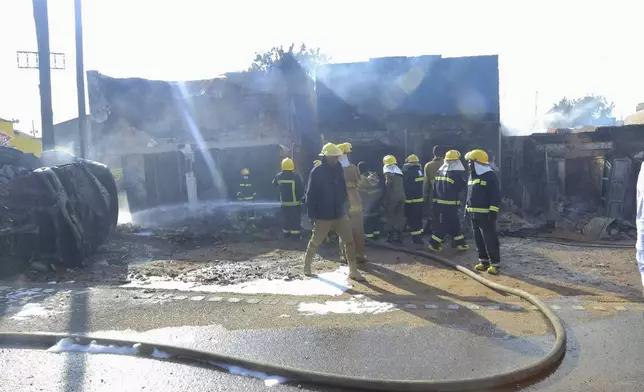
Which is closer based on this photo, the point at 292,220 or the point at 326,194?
the point at 326,194

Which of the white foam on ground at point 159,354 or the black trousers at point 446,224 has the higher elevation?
the black trousers at point 446,224

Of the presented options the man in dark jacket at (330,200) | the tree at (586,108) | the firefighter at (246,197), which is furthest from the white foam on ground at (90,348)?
the tree at (586,108)

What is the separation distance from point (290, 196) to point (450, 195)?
315 cm

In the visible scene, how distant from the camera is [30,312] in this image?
548 cm

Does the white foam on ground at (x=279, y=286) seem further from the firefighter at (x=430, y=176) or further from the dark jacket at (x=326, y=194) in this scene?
the firefighter at (x=430, y=176)

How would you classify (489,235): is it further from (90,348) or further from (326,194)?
(90,348)

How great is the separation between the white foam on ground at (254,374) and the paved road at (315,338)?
0.07m

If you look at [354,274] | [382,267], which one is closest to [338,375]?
[354,274]

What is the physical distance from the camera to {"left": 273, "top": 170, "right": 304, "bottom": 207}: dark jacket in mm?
9812

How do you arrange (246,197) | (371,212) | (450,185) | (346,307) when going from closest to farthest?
(346,307)
(450,185)
(371,212)
(246,197)

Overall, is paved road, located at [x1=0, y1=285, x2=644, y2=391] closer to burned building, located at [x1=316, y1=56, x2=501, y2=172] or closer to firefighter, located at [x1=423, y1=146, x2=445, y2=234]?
firefighter, located at [x1=423, y1=146, x2=445, y2=234]

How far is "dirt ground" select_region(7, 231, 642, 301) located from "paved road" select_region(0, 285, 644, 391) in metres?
0.81

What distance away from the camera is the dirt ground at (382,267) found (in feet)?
20.4

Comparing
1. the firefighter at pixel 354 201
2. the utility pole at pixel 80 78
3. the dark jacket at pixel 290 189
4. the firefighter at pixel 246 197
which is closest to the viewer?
the firefighter at pixel 354 201
